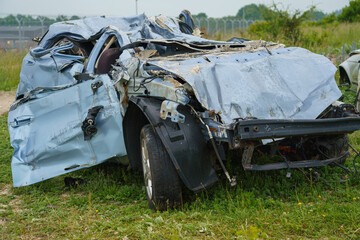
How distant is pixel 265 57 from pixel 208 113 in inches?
48.5

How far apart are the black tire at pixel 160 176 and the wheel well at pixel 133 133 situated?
1.55 feet

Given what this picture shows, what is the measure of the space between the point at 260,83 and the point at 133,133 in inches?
54.6

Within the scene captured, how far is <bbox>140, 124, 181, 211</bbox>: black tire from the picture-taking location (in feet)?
12.7

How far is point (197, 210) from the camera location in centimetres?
400

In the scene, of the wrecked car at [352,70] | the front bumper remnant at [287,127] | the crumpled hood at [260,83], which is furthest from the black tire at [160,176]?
the wrecked car at [352,70]

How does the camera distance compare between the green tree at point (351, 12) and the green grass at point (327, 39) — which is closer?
the green grass at point (327, 39)

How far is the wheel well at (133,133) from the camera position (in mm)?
4508

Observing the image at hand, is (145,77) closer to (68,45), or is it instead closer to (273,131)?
(273,131)

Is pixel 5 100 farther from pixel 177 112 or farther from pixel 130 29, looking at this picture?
pixel 177 112

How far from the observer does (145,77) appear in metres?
4.32

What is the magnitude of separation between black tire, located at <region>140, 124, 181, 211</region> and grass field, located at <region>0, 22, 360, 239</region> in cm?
11

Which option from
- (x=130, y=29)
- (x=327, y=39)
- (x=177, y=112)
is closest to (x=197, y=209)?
(x=177, y=112)

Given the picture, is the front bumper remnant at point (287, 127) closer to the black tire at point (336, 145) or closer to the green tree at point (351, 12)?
the black tire at point (336, 145)

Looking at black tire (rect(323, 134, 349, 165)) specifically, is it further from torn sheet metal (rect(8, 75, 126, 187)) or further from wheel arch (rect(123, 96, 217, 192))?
torn sheet metal (rect(8, 75, 126, 187))
